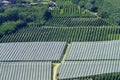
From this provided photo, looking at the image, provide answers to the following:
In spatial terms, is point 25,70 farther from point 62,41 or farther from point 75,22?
point 75,22

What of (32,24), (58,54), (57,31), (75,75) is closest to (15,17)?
(32,24)

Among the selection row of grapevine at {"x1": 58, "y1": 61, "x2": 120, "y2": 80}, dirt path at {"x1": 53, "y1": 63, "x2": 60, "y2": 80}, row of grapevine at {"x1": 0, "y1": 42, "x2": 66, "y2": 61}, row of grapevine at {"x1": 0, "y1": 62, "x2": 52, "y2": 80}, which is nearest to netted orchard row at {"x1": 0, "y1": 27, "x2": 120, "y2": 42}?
row of grapevine at {"x1": 0, "y1": 42, "x2": 66, "y2": 61}

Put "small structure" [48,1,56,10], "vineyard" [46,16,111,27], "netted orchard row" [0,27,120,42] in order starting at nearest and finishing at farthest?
"netted orchard row" [0,27,120,42] → "vineyard" [46,16,111,27] → "small structure" [48,1,56,10]

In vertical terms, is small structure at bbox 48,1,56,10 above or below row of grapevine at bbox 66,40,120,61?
below

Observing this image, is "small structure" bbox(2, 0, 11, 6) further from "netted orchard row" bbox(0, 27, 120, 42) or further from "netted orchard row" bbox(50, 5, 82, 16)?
"netted orchard row" bbox(0, 27, 120, 42)

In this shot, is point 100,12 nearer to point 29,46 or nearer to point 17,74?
point 29,46

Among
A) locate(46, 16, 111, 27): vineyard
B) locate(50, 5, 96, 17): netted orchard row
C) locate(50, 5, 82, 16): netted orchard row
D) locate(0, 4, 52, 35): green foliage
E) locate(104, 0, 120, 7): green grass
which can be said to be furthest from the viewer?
locate(104, 0, 120, 7): green grass

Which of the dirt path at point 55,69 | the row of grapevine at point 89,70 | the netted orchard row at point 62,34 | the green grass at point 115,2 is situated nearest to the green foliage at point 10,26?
the netted orchard row at point 62,34
